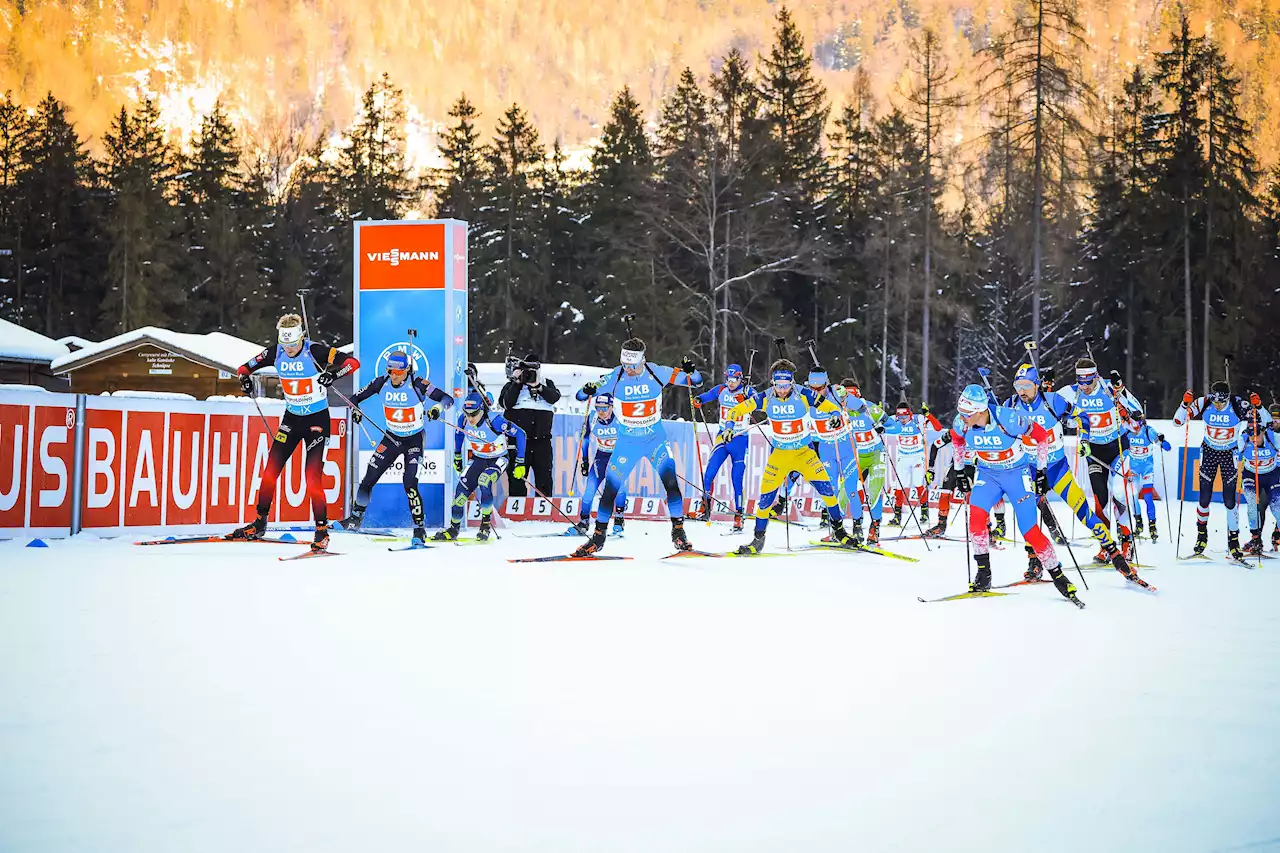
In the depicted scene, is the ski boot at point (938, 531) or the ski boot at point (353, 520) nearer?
the ski boot at point (353, 520)

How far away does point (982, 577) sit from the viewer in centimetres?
1023

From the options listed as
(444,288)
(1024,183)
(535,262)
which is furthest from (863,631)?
(535,262)

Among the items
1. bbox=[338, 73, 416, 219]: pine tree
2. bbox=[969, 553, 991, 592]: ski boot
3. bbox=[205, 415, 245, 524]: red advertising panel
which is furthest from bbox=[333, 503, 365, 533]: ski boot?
bbox=[338, 73, 416, 219]: pine tree

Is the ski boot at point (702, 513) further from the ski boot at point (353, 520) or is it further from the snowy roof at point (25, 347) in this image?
the snowy roof at point (25, 347)

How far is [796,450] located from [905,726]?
8301 millimetres

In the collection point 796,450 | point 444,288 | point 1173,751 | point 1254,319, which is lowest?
point 1173,751

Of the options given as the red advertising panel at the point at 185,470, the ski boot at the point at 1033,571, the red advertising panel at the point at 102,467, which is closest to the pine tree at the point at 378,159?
the red advertising panel at the point at 185,470

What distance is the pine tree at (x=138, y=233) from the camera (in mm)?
51531

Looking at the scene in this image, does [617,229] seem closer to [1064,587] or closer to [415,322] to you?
[415,322]

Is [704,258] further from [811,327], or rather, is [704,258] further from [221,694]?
[221,694]

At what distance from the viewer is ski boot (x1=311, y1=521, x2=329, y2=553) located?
1173cm

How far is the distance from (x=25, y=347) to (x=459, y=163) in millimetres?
26967

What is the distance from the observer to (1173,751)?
4742mm

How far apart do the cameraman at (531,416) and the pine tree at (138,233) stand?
3799 centimetres
